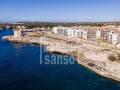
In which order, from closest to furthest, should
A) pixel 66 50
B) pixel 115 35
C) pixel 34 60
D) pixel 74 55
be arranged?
pixel 34 60, pixel 74 55, pixel 66 50, pixel 115 35

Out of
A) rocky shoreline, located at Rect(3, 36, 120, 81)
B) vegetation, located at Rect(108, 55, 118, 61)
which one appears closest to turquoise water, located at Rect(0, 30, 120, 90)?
rocky shoreline, located at Rect(3, 36, 120, 81)

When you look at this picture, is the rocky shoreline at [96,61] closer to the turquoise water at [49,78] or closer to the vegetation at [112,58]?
the vegetation at [112,58]

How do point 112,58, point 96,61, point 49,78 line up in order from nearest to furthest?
1. point 49,78
2. point 96,61
3. point 112,58

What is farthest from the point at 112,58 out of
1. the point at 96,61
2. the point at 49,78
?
the point at 49,78

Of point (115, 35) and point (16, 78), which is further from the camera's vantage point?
point (115, 35)

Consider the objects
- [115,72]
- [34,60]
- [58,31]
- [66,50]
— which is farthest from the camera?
[58,31]

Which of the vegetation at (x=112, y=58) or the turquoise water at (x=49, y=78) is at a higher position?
the vegetation at (x=112, y=58)

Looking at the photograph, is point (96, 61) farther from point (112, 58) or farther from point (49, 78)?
point (49, 78)

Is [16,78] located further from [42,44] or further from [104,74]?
[42,44]

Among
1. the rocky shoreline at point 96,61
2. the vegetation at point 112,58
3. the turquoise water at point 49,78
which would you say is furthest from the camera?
the vegetation at point 112,58

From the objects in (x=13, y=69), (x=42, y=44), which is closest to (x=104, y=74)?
(x=13, y=69)

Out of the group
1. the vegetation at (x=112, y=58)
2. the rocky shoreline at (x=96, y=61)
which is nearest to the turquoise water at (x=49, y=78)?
the rocky shoreline at (x=96, y=61)
